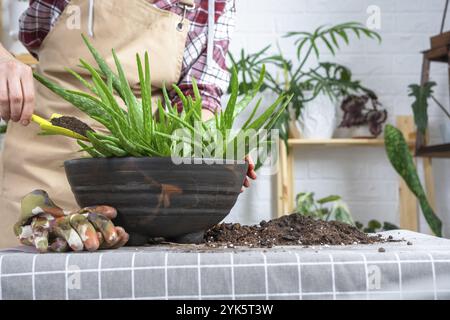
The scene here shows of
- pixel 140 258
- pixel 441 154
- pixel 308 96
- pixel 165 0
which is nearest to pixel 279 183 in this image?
pixel 308 96

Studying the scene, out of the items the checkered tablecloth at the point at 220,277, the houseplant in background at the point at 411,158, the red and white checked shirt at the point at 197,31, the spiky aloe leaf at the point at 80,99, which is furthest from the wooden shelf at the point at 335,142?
the checkered tablecloth at the point at 220,277

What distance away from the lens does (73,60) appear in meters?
1.26

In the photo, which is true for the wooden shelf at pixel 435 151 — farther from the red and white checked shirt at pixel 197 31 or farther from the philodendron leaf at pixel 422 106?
the red and white checked shirt at pixel 197 31

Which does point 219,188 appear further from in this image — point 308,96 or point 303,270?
point 308,96

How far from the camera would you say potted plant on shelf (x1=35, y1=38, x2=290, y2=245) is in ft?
2.22

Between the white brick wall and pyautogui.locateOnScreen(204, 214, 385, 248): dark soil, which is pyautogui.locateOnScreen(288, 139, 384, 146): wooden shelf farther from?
pyautogui.locateOnScreen(204, 214, 385, 248): dark soil

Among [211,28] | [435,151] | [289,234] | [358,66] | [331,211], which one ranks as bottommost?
[331,211]

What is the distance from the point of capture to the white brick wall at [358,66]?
2611mm

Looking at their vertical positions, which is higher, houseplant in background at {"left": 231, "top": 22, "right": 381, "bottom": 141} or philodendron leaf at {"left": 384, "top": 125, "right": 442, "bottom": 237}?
houseplant in background at {"left": 231, "top": 22, "right": 381, "bottom": 141}

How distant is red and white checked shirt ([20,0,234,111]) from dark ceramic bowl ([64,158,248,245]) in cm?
57

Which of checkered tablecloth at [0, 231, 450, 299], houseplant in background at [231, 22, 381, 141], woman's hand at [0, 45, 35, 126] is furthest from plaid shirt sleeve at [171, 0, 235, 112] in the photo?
houseplant in background at [231, 22, 381, 141]

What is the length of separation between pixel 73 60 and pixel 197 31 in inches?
10.2

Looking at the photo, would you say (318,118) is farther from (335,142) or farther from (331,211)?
(331,211)

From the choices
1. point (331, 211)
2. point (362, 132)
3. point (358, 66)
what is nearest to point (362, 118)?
point (362, 132)
